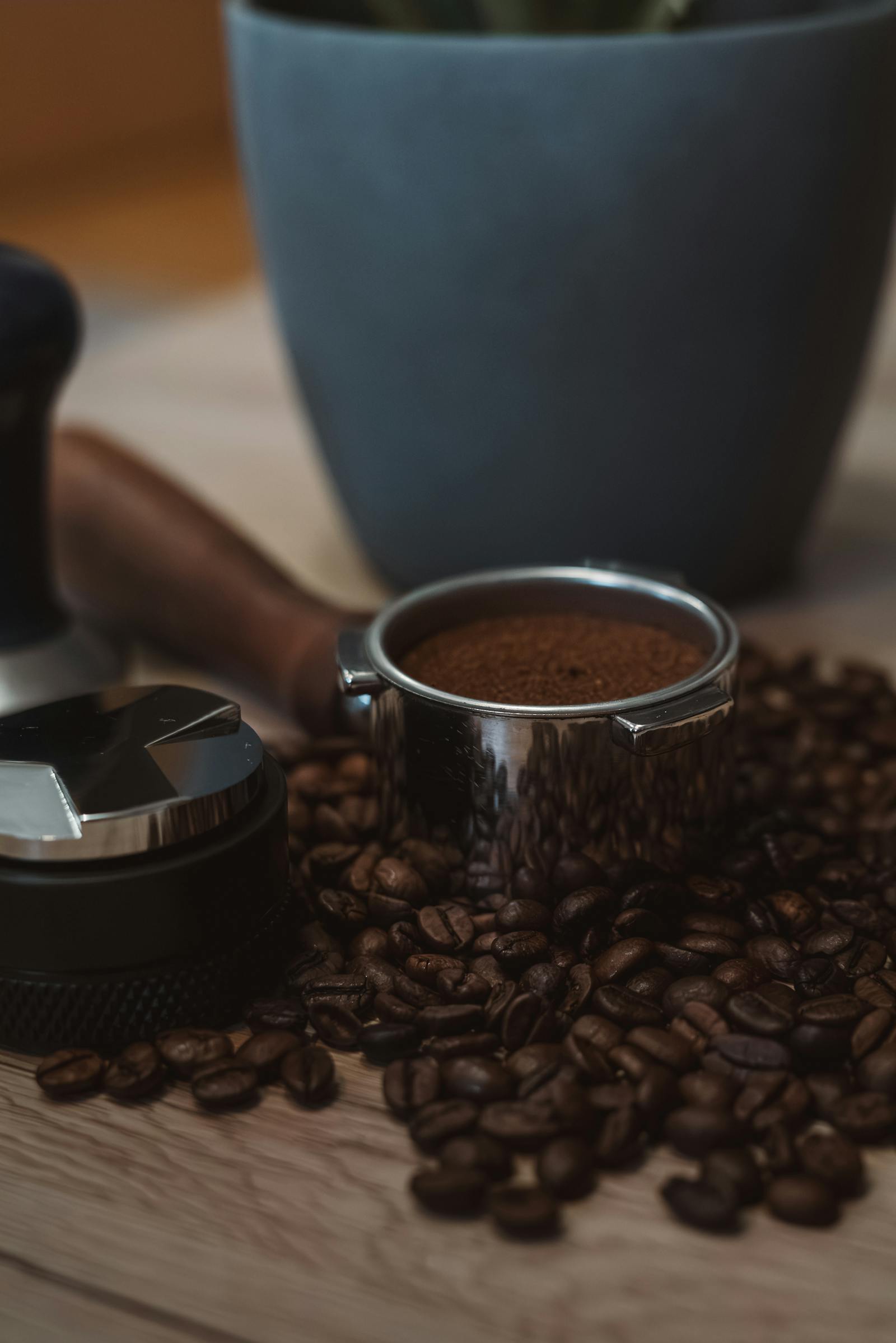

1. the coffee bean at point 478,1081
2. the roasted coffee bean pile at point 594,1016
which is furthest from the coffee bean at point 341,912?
the coffee bean at point 478,1081

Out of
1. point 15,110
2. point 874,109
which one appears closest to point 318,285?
point 874,109

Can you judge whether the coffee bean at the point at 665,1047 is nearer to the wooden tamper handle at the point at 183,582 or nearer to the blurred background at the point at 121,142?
the wooden tamper handle at the point at 183,582

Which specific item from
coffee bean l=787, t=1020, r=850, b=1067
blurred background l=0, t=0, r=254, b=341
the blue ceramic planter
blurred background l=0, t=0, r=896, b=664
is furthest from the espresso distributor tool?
blurred background l=0, t=0, r=254, b=341

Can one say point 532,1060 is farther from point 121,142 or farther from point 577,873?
point 121,142

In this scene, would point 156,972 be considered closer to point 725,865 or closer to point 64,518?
point 725,865

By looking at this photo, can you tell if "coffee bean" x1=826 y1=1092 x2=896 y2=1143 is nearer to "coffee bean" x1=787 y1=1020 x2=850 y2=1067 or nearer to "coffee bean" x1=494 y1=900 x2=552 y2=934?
"coffee bean" x1=787 y1=1020 x2=850 y2=1067

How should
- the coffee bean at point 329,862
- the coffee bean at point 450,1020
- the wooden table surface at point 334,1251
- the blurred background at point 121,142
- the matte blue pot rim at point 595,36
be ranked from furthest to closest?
the blurred background at point 121,142 < the matte blue pot rim at point 595,36 < the coffee bean at point 329,862 < the coffee bean at point 450,1020 < the wooden table surface at point 334,1251

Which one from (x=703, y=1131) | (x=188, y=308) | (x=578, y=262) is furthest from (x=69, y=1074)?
(x=188, y=308)
